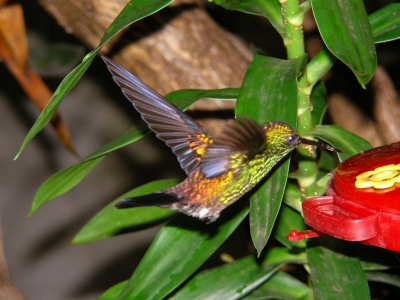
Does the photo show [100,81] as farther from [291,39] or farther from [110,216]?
[291,39]

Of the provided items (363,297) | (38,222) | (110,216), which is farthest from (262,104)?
(38,222)

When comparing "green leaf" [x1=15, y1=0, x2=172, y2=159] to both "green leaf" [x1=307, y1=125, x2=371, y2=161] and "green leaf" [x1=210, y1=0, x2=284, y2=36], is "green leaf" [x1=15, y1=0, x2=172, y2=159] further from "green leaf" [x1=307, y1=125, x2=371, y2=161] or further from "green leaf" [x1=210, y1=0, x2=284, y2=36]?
"green leaf" [x1=307, y1=125, x2=371, y2=161]

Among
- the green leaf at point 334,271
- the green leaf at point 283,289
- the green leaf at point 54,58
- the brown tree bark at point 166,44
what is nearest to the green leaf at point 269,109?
the green leaf at point 334,271

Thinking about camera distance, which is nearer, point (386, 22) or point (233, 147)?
point (233, 147)

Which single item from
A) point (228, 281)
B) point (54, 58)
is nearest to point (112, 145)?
point (228, 281)

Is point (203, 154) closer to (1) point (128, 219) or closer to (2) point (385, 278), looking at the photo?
(1) point (128, 219)

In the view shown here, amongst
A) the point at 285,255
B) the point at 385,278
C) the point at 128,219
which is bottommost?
the point at 385,278

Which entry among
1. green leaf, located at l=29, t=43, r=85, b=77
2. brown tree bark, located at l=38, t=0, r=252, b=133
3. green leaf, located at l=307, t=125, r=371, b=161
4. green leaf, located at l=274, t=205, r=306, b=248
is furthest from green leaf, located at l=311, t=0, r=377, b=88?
green leaf, located at l=29, t=43, r=85, b=77

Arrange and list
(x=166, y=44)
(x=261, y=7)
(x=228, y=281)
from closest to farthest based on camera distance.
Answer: (x=261, y=7) → (x=228, y=281) → (x=166, y=44)

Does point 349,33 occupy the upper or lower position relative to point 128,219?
upper
